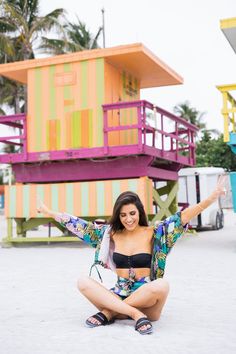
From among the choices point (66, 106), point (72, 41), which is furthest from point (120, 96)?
point (72, 41)

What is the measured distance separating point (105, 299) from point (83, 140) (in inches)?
293

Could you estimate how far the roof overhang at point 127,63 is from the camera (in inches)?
445

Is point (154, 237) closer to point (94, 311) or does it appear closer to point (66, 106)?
point (94, 311)

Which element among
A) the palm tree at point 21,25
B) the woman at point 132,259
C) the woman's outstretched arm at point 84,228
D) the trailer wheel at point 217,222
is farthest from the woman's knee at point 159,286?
the palm tree at point 21,25

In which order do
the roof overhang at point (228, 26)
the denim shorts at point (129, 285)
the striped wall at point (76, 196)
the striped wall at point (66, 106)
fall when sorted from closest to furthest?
the denim shorts at point (129, 285)
the roof overhang at point (228, 26)
the striped wall at point (76, 196)
the striped wall at point (66, 106)

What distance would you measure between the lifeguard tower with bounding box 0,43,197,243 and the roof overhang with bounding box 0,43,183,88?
22mm

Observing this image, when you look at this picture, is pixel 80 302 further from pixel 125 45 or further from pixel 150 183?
pixel 125 45

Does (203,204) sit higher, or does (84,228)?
(203,204)

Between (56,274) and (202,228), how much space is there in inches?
416

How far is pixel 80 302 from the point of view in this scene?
541 centimetres

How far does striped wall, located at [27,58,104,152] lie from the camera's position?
1142 centimetres

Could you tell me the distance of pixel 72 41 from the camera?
35594 millimetres

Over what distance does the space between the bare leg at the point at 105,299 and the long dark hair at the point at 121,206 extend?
472 millimetres

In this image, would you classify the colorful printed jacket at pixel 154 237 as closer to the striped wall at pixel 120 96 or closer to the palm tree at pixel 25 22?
the striped wall at pixel 120 96
